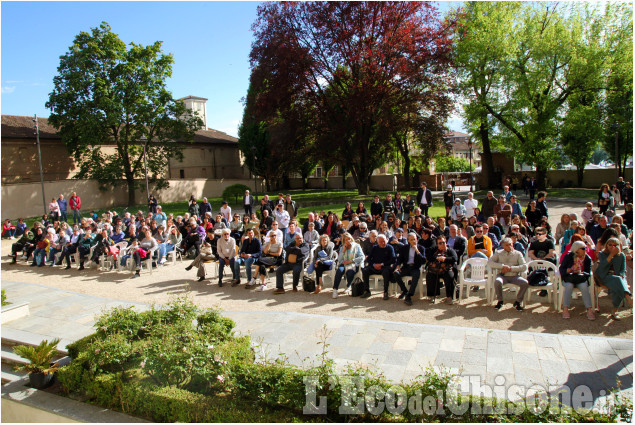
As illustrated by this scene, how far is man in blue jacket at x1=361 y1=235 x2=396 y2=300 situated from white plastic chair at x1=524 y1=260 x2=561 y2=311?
2.70 meters

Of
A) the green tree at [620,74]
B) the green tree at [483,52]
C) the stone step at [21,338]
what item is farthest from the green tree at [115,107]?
the green tree at [620,74]

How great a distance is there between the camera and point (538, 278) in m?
7.96

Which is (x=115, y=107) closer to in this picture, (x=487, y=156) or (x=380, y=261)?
(x=380, y=261)

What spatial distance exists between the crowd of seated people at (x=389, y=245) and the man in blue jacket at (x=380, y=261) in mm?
22

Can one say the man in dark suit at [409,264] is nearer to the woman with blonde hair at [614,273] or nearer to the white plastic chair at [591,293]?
the white plastic chair at [591,293]

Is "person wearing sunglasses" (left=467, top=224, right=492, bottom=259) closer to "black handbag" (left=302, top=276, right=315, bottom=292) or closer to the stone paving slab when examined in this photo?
the stone paving slab

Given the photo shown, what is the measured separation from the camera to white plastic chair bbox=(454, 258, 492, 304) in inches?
329

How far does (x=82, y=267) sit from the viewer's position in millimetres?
13938

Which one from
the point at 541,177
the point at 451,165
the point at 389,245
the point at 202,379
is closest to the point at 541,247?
the point at 389,245

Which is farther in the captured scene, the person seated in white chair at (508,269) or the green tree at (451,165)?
the green tree at (451,165)

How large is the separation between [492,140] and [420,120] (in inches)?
404

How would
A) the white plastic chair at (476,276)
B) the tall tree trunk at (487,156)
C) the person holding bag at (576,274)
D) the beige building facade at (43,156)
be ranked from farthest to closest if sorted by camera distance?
the tall tree trunk at (487,156)
the beige building facade at (43,156)
the white plastic chair at (476,276)
the person holding bag at (576,274)

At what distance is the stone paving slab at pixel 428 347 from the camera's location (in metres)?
5.42

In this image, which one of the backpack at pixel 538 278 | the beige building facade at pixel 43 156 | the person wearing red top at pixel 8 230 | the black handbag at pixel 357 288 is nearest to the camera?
the backpack at pixel 538 278
